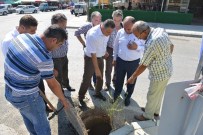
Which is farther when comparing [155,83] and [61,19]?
[61,19]

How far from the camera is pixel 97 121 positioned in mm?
3547

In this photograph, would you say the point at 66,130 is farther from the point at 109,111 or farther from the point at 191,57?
the point at 191,57

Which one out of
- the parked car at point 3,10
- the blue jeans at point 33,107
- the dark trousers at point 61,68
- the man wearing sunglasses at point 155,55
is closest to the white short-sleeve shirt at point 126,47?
the man wearing sunglasses at point 155,55

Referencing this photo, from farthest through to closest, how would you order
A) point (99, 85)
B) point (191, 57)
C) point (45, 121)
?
point (191, 57)
point (99, 85)
point (45, 121)

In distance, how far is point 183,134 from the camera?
1819 mm

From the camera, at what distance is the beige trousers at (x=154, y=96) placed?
3.57 m

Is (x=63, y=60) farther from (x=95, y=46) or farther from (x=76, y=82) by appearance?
(x=76, y=82)

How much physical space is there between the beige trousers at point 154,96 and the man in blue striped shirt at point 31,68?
1.69 metres

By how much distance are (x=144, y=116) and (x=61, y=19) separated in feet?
7.57

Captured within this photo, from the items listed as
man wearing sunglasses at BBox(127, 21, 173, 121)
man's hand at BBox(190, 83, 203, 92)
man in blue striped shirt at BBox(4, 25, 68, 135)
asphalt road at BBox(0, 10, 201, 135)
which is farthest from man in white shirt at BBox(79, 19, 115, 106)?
man's hand at BBox(190, 83, 203, 92)

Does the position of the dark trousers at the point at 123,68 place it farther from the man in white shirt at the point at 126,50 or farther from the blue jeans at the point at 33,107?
the blue jeans at the point at 33,107

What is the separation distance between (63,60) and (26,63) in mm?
2360

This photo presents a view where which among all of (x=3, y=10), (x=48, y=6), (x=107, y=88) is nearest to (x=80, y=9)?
(x=3, y=10)

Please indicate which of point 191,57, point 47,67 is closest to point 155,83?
point 47,67
